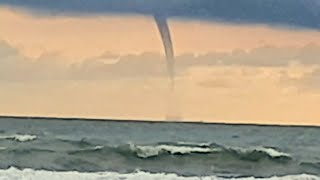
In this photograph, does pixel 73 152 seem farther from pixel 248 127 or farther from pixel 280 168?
pixel 248 127

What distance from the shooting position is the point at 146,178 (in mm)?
16766

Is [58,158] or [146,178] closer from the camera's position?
[146,178]

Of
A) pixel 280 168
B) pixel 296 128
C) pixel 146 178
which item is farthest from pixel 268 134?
pixel 146 178

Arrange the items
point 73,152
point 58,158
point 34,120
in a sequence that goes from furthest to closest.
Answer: point 34,120
point 73,152
point 58,158

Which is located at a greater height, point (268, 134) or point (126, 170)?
point (268, 134)

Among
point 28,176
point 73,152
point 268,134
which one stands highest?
point 268,134

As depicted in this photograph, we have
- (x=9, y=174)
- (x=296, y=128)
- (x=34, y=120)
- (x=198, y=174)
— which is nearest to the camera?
(x=9, y=174)

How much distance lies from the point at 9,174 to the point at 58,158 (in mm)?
5726

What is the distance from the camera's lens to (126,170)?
65.6ft

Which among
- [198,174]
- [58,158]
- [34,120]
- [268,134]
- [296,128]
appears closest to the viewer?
[198,174]

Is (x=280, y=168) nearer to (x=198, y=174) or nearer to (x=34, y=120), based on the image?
(x=198, y=174)

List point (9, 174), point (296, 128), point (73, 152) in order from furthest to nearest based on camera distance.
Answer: point (296, 128)
point (73, 152)
point (9, 174)

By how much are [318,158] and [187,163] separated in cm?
491

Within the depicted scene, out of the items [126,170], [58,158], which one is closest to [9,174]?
[126,170]
